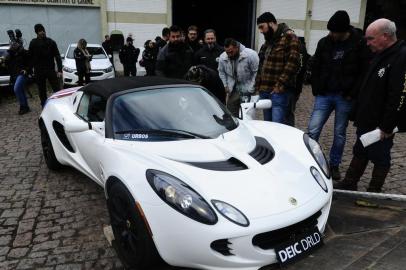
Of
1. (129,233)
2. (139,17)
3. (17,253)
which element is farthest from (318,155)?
(139,17)

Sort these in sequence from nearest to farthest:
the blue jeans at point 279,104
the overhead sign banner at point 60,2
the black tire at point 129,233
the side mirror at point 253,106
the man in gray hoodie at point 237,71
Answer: the black tire at point 129,233
the side mirror at point 253,106
the blue jeans at point 279,104
the man in gray hoodie at point 237,71
the overhead sign banner at point 60,2

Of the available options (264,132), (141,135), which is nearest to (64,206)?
(141,135)

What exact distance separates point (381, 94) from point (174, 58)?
3.09 m

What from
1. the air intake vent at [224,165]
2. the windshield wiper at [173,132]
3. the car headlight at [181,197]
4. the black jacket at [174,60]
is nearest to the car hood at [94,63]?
the black jacket at [174,60]

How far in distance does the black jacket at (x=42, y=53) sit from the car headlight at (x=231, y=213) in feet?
22.2

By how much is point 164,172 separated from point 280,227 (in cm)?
81

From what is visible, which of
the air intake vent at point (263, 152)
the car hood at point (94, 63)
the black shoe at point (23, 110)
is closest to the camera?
the air intake vent at point (263, 152)

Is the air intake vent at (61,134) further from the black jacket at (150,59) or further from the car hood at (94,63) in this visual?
the car hood at (94,63)

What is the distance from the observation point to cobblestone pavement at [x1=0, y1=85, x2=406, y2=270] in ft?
9.46

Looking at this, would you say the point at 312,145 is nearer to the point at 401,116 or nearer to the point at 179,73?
the point at 401,116

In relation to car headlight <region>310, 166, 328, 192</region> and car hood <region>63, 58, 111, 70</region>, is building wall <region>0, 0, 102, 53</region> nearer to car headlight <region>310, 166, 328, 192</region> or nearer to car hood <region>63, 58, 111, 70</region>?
car hood <region>63, 58, 111, 70</region>

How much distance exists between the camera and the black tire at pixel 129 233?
239 centimetres

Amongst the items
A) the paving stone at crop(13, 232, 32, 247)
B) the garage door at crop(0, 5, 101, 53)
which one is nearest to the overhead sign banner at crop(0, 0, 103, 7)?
the garage door at crop(0, 5, 101, 53)

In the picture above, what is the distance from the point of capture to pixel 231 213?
7.29ft
